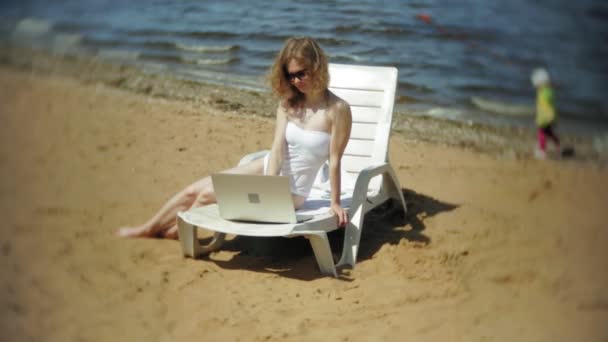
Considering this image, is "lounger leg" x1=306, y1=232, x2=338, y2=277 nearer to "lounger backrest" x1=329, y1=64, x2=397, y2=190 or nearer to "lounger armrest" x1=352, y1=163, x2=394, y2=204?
"lounger armrest" x1=352, y1=163, x2=394, y2=204

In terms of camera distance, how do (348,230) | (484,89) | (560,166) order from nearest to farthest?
(560,166), (348,230), (484,89)

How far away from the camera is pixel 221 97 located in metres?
5.81

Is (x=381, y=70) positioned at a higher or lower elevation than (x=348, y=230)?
higher

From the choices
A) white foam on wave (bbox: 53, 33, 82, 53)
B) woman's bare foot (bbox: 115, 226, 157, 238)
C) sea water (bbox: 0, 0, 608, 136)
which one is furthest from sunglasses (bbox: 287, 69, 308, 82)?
white foam on wave (bbox: 53, 33, 82, 53)

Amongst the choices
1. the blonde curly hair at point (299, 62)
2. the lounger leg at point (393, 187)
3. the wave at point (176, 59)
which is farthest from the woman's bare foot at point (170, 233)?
the wave at point (176, 59)

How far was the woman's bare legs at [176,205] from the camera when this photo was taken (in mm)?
3355

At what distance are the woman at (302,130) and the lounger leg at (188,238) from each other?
0.21 meters

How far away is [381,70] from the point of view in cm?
384

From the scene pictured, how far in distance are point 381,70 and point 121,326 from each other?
216 cm

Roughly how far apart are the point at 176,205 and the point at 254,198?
0.54m

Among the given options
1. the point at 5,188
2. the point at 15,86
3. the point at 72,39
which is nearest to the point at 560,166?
the point at 5,188

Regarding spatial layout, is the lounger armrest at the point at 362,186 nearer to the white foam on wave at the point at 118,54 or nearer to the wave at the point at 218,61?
the wave at the point at 218,61

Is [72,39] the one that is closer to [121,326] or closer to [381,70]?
[381,70]

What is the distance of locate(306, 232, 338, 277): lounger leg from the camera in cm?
302
